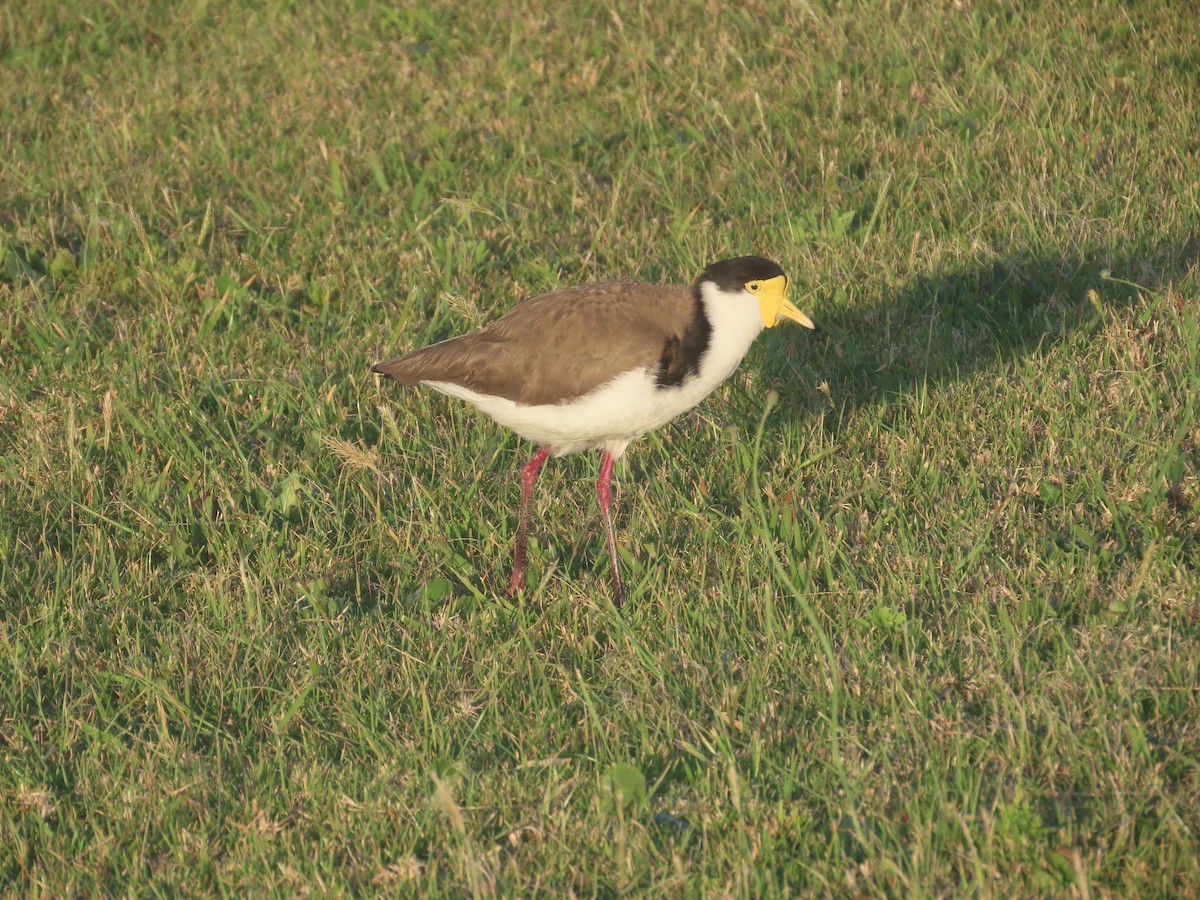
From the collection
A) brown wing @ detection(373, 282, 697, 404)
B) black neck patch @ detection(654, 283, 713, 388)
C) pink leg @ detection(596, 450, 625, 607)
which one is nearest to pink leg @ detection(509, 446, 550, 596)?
pink leg @ detection(596, 450, 625, 607)

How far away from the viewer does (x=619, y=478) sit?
6148mm

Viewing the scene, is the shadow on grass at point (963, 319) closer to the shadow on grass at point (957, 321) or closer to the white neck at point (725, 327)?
the shadow on grass at point (957, 321)

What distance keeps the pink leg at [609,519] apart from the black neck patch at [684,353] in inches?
24.1

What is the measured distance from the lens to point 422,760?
443 centimetres

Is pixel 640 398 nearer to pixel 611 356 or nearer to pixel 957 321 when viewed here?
pixel 611 356

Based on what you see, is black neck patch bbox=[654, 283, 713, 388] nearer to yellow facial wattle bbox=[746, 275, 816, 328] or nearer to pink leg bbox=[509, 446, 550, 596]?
yellow facial wattle bbox=[746, 275, 816, 328]

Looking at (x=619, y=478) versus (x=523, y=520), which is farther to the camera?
(x=619, y=478)

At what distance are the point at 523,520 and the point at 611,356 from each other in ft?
2.80

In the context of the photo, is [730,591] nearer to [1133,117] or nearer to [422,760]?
[422,760]

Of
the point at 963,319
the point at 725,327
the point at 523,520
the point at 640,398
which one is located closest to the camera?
the point at 640,398

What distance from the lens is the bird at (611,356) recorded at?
523 cm

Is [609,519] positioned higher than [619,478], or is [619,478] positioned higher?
[609,519]

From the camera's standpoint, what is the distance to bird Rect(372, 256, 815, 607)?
17.2 feet

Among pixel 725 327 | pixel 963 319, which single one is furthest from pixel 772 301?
pixel 963 319
